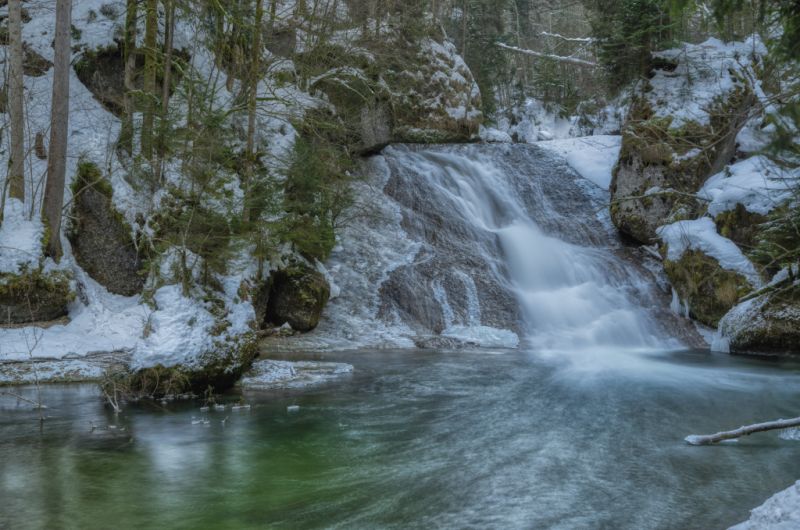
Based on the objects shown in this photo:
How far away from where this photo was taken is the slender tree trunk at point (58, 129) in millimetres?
11453

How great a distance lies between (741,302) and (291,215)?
9708mm

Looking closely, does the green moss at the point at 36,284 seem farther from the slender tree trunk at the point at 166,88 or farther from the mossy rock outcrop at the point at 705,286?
the mossy rock outcrop at the point at 705,286

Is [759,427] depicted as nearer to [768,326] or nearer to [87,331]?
[768,326]

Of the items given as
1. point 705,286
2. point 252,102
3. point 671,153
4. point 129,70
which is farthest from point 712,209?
point 129,70

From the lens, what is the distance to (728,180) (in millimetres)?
16266

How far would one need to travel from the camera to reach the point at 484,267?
17.0 meters

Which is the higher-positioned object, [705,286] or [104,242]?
→ [104,242]

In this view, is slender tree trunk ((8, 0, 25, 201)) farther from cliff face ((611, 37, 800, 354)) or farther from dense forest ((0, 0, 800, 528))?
cliff face ((611, 37, 800, 354))

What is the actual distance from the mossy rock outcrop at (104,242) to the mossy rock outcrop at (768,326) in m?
12.3

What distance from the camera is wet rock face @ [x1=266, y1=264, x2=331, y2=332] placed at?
549 inches

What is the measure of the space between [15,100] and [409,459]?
32.9 ft

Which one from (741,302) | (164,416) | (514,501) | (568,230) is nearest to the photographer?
(514,501)

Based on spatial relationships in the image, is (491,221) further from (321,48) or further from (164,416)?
(164,416)

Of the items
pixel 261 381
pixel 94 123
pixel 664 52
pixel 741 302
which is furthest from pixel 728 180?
pixel 94 123
